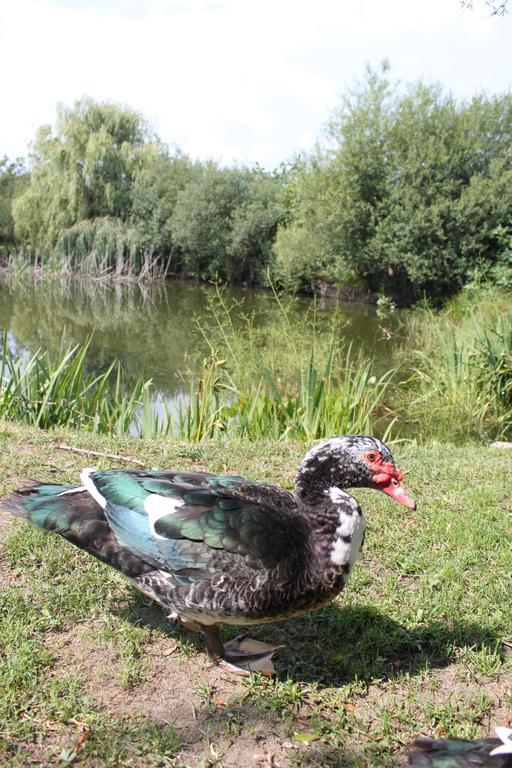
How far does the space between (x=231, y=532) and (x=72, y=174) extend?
3672 centimetres

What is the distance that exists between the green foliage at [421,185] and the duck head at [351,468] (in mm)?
23067

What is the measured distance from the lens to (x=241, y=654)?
2.99 m

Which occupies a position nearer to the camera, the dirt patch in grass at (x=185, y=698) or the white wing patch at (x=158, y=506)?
the dirt patch in grass at (x=185, y=698)

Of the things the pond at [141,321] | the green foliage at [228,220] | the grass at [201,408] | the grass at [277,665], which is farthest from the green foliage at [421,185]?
the grass at [277,665]

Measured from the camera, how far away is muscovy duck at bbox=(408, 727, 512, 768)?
2.03 metres

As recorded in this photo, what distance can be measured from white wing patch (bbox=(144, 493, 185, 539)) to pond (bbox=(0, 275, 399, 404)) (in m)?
7.64

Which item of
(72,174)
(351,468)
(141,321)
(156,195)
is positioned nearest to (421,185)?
(141,321)

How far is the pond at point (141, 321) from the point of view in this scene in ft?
47.5

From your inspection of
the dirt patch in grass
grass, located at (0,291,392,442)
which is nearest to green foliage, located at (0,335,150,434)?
grass, located at (0,291,392,442)

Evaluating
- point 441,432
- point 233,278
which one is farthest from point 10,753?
point 233,278

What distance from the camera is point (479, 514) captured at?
4.55 meters

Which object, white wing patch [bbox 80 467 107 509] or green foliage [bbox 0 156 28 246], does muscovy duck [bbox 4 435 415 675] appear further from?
green foliage [bbox 0 156 28 246]

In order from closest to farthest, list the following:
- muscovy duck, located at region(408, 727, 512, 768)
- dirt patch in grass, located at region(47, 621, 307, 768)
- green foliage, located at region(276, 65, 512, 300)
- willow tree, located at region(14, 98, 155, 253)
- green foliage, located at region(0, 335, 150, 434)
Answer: muscovy duck, located at region(408, 727, 512, 768), dirt patch in grass, located at region(47, 621, 307, 768), green foliage, located at region(0, 335, 150, 434), green foliage, located at region(276, 65, 512, 300), willow tree, located at region(14, 98, 155, 253)

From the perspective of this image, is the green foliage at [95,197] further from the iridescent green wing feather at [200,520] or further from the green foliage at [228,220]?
the iridescent green wing feather at [200,520]
